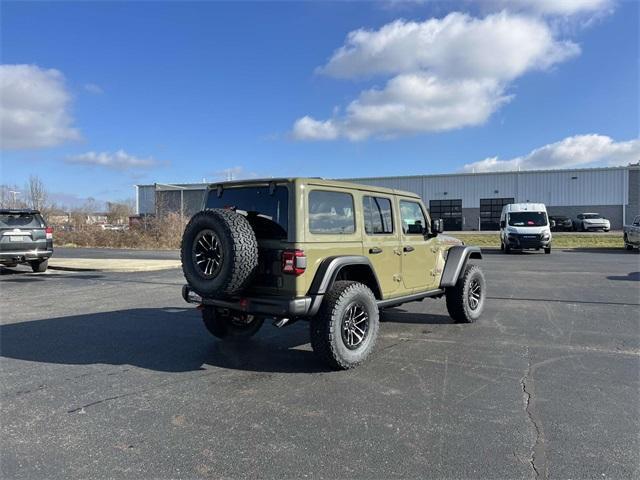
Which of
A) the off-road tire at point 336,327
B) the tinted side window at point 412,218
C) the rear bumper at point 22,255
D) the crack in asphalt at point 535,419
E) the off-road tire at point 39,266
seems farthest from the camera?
the off-road tire at point 39,266

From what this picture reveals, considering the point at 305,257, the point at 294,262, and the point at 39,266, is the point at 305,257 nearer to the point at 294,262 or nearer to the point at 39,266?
the point at 294,262

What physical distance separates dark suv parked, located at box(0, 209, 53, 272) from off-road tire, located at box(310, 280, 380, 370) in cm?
1197

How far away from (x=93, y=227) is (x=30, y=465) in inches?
1262

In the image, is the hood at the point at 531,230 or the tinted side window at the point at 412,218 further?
the hood at the point at 531,230

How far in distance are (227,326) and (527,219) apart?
2014 centimetres

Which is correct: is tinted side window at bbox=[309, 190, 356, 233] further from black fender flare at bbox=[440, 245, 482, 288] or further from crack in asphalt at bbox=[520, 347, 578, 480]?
crack in asphalt at bbox=[520, 347, 578, 480]

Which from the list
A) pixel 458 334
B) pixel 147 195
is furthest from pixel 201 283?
pixel 147 195

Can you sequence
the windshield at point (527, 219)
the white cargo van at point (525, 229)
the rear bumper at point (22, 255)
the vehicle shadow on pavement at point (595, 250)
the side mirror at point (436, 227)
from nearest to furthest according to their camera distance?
1. the side mirror at point (436, 227)
2. the rear bumper at point (22, 255)
3. the white cargo van at point (525, 229)
4. the windshield at point (527, 219)
5. the vehicle shadow on pavement at point (595, 250)

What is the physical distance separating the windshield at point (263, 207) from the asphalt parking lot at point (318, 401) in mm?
1459

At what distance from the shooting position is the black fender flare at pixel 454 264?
7211mm

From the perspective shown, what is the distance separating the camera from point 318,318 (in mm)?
5109

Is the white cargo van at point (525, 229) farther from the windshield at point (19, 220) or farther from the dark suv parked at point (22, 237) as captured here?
the windshield at point (19, 220)

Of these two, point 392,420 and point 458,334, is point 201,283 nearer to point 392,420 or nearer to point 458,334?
point 392,420

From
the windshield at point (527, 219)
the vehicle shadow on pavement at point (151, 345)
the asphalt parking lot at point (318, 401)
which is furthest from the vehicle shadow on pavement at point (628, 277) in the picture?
the windshield at point (527, 219)
